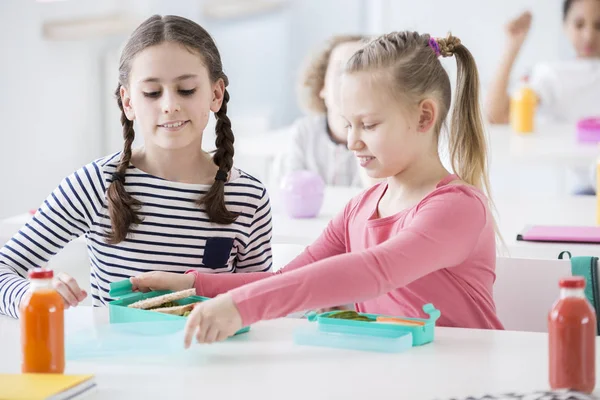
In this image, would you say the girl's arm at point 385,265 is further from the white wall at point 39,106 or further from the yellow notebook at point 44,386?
the white wall at point 39,106

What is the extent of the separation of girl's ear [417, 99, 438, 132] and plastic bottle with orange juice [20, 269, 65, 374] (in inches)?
27.0

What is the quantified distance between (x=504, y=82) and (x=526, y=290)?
266 centimetres

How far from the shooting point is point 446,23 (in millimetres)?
5383

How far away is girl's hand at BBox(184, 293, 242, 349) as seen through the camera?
1256 millimetres

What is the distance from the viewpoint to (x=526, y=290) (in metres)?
1.74

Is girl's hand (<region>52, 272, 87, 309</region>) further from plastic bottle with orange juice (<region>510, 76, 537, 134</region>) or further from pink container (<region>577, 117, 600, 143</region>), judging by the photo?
plastic bottle with orange juice (<region>510, 76, 537, 134</region>)

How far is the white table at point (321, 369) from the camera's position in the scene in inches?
46.1

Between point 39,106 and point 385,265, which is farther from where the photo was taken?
point 39,106

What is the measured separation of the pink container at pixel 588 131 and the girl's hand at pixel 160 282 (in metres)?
2.24

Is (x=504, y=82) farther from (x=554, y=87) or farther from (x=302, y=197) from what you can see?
(x=302, y=197)

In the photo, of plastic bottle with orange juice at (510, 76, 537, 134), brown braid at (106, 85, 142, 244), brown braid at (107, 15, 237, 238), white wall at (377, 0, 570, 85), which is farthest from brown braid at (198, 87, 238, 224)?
white wall at (377, 0, 570, 85)

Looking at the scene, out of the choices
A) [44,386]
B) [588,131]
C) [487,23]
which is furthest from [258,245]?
[487,23]

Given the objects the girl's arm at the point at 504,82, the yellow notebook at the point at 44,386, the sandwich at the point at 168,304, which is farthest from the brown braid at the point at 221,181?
the girl's arm at the point at 504,82

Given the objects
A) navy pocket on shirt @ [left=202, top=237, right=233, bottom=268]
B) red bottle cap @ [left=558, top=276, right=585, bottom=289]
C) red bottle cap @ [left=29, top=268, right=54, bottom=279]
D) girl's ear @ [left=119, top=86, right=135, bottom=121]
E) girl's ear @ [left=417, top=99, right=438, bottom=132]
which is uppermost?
girl's ear @ [left=119, top=86, right=135, bottom=121]
